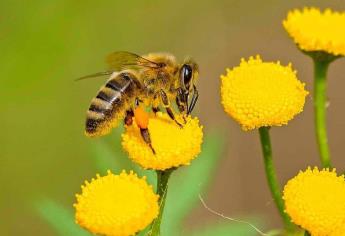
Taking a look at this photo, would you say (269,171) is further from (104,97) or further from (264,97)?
(104,97)

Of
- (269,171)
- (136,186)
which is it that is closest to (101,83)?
(269,171)

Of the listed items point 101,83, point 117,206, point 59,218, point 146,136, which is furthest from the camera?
point 101,83

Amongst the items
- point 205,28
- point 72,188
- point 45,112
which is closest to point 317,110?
point 72,188

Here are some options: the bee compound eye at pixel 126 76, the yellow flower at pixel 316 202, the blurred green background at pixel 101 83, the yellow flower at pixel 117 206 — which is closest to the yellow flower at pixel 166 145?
the yellow flower at pixel 117 206

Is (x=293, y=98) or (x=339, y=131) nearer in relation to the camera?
(x=293, y=98)

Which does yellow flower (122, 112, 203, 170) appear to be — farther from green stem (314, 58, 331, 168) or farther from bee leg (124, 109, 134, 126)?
green stem (314, 58, 331, 168)

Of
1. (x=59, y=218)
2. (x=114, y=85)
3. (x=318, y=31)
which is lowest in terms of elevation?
(x=59, y=218)

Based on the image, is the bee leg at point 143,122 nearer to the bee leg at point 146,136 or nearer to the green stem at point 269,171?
the bee leg at point 146,136

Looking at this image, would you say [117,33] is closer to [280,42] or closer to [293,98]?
[280,42]
